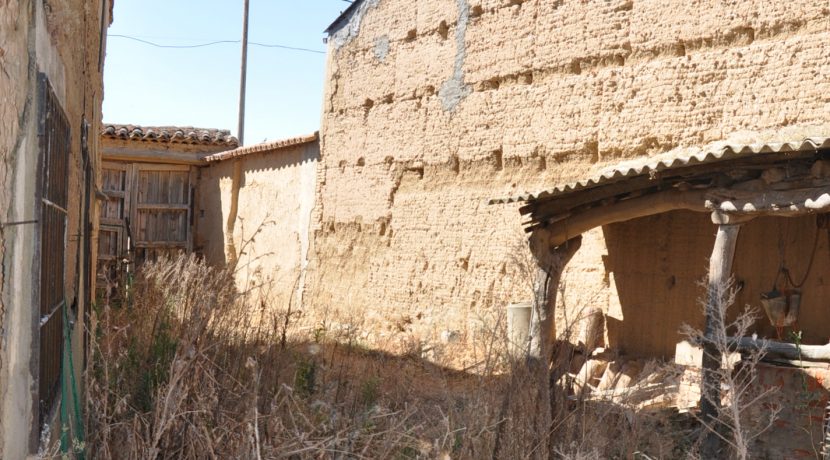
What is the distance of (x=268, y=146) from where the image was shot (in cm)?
1431

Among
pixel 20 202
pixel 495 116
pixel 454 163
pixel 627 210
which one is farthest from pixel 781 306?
pixel 20 202

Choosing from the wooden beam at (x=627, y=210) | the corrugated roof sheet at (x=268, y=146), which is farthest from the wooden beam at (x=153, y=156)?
the wooden beam at (x=627, y=210)

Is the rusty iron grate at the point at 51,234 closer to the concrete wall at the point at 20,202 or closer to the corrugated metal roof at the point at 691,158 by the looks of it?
the concrete wall at the point at 20,202

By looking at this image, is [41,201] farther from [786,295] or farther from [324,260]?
[324,260]

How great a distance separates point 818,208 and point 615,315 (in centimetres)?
328

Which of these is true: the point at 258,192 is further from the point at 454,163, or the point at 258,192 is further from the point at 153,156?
the point at 454,163

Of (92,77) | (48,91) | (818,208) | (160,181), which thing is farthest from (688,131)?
(160,181)

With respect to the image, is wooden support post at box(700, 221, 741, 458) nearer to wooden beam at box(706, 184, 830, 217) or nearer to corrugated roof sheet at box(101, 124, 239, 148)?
wooden beam at box(706, 184, 830, 217)

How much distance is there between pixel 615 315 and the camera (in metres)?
8.83

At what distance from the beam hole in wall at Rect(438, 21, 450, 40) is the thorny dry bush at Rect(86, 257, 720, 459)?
6285 mm

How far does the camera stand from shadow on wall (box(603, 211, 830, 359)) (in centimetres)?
725

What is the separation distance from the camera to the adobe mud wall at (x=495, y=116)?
25.3ft

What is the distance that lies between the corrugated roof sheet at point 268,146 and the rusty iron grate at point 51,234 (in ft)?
31.3

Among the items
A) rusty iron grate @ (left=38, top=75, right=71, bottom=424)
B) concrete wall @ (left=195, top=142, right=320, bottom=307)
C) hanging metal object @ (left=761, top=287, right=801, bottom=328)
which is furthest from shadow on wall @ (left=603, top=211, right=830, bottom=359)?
concrete wall @ (left=195, top=142, right=320, bottom=307)
